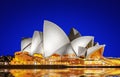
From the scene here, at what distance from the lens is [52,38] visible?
30062 mm

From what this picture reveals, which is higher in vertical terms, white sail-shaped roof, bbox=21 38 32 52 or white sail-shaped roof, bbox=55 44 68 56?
white sail-shaped roof, bbox=21 38 32 52

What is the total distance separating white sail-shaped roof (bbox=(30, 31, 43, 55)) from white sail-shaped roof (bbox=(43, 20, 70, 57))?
1358 millimetres

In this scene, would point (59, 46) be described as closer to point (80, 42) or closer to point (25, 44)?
point (80, 42)

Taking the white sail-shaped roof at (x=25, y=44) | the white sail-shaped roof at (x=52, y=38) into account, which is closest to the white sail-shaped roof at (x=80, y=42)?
the white sail-shaped roof at (x=52, y=38)

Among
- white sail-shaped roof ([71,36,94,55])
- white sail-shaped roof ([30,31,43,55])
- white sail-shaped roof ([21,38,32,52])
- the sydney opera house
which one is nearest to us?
the sydney opera house

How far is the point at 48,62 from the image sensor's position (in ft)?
84.8

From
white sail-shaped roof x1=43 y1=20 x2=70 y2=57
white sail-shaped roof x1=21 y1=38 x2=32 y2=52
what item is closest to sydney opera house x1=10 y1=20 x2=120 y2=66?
white sail-shaped roof x1=43 y1=20 x2=70 y2=57

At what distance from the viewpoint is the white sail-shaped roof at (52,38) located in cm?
2989

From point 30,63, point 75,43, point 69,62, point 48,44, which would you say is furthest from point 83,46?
point 30,63

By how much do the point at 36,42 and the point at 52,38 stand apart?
264 cm

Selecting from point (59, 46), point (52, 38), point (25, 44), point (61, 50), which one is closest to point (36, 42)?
point (25, 44)

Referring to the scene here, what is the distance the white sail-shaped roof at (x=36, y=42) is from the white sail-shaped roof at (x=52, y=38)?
136 cm

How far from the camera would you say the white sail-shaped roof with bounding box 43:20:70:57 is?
29891 mm

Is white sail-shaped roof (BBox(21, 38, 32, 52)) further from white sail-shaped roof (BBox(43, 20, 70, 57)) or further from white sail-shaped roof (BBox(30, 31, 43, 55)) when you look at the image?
white sail-shaped roof (BBox(43, 20, 70, 57))
